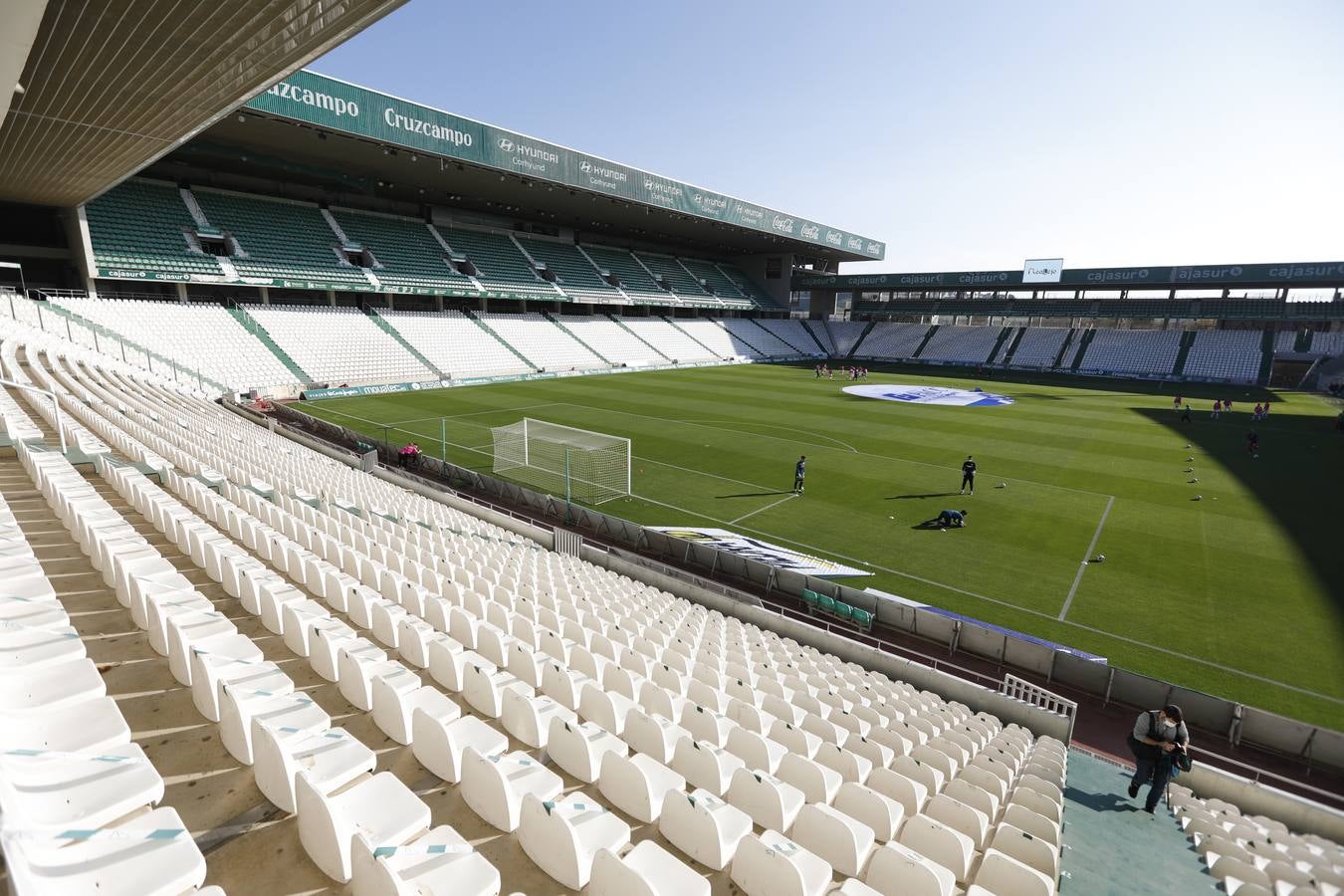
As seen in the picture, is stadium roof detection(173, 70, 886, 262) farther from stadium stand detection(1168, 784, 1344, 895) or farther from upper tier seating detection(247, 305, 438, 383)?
stadium stand detection(1168, 784, 1344, 895)

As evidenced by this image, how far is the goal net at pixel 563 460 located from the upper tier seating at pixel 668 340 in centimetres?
3557

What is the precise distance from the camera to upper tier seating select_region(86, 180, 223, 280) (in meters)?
33.3

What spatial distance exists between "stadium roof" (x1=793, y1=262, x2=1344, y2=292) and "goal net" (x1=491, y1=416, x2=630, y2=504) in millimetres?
57390

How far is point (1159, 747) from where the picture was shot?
6844mm

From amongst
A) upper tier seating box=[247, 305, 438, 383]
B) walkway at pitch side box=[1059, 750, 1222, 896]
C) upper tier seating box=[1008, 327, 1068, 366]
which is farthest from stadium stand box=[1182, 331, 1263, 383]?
upper tier seating box=[247, 305, 438, 383]

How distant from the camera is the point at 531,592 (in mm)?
9281

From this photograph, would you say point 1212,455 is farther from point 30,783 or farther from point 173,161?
point 173,161

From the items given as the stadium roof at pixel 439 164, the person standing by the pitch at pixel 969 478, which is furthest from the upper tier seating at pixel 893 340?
the person standing by the pitch at pixel 969 478

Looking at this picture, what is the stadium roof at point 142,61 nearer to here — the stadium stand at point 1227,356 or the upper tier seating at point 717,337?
the upper tier seating at point 717,337

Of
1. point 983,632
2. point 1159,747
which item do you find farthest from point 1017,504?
point 1159,747

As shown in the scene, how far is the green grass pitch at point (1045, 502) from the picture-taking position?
1235 cm

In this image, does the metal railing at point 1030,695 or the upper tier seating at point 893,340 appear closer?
the metal railing at point 1030,695

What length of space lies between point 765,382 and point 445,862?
44504mm

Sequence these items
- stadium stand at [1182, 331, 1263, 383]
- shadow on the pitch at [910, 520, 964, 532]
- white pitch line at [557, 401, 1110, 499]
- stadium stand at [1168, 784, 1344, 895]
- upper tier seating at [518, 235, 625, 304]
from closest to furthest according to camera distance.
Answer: stadium stand at [1168, 784, 1344, 895] < shadow on the pitch at [910, 520, 964, 532] < white pitch line at [557, 401, 1110, 499] < stadium stand at [1182, 331, 1263, 383] < upper tier seating at [518, 235, 625, 304]
